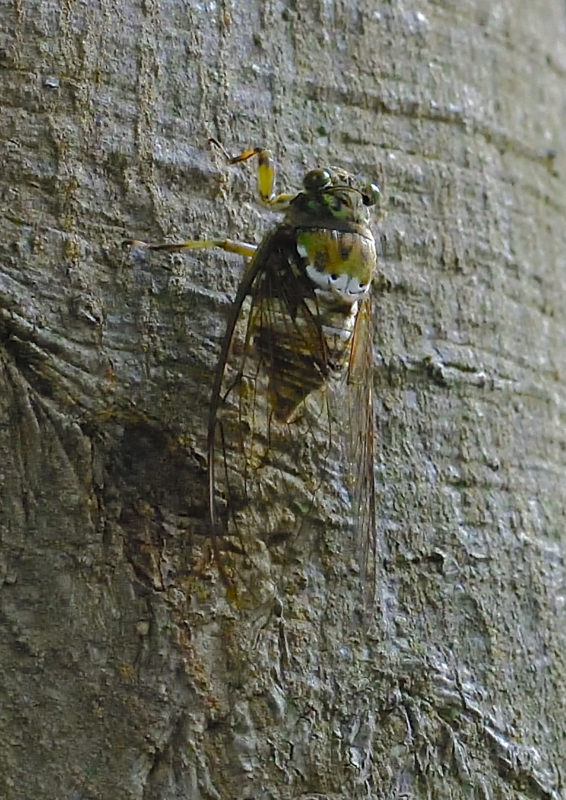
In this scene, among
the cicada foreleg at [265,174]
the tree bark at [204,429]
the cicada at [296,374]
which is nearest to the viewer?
the tree bark at [204,429]

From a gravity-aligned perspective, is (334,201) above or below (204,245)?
above

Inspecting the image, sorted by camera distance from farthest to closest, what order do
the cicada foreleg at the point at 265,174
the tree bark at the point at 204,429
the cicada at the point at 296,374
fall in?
the cicada foreleg at the point at 265,174 < the cicada at the point at 296,374 < the tree bark at the point at 204,429

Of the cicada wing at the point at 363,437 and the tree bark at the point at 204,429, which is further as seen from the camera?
the cicada wing at the point at 363,437

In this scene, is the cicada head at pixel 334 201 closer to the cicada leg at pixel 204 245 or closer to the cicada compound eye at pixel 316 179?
the cicada compound eye at pixel 316 179

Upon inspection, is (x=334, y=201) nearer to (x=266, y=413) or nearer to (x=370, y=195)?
(x=370, y=195)

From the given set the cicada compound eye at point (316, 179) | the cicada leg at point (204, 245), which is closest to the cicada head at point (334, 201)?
the cicada compound eye at point (316, 179)

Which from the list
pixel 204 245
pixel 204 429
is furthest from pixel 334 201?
pixel 204 429

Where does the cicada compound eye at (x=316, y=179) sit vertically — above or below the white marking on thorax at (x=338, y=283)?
above

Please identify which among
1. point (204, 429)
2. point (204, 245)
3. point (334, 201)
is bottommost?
point (204, 429)

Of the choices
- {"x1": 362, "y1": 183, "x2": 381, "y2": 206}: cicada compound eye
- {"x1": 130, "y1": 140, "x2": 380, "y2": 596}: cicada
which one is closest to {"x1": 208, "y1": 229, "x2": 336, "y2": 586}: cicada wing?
{"x1": 130, "y1": 140, "x2": 380, "y2": 596}: cicada

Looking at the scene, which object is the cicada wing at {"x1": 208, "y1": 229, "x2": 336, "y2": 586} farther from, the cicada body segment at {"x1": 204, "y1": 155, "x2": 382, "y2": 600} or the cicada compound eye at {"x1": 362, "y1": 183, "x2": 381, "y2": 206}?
the cicada compound eye at {"x1": 362, "y1": 183, "x2": 381, "y2": 206}
